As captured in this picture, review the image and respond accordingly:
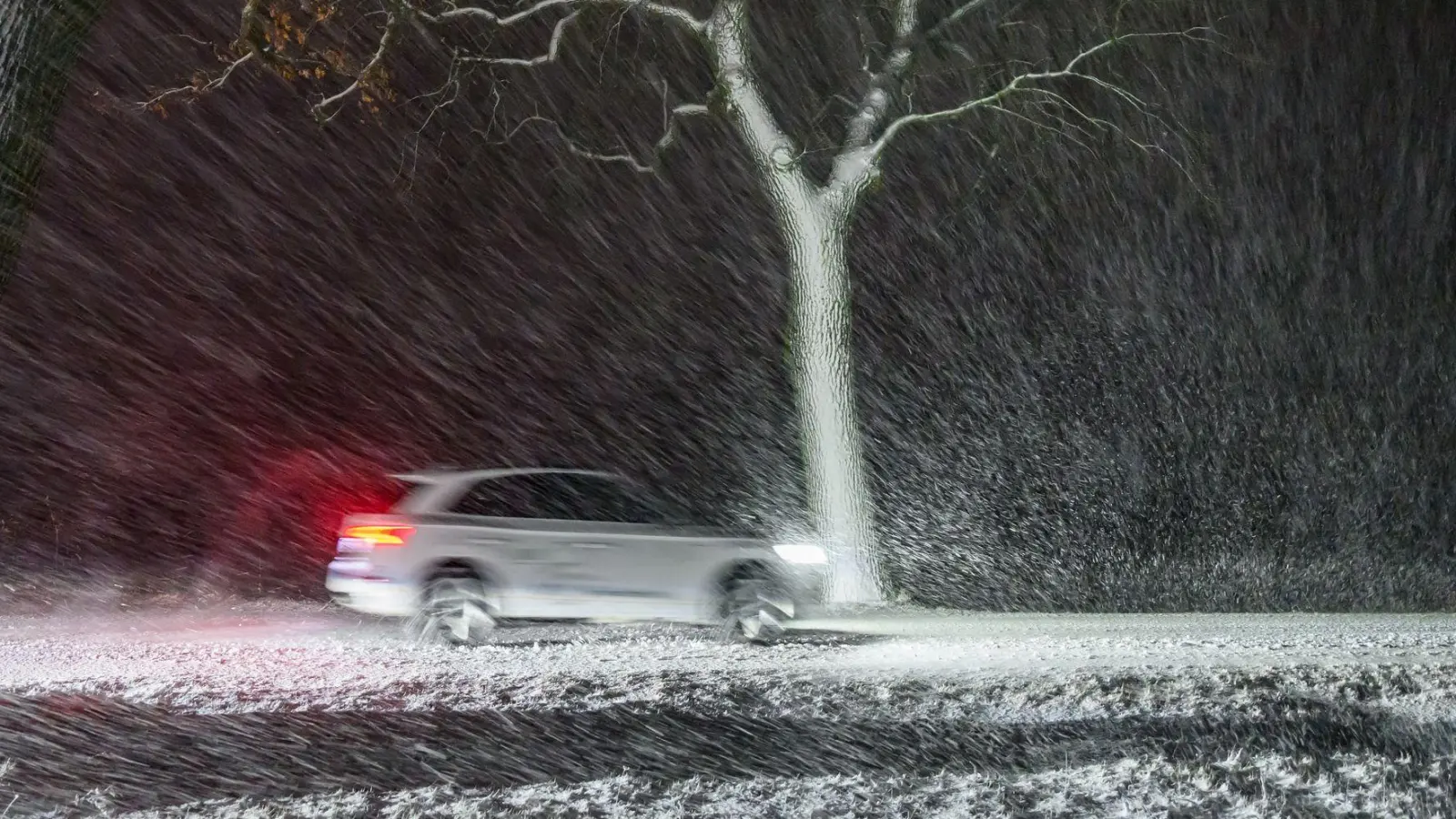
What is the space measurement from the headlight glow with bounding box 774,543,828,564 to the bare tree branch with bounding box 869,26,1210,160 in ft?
18.9

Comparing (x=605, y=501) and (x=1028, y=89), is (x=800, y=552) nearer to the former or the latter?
(x=605, y=501)

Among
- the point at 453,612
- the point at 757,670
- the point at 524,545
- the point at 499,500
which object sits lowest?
the point at 757,670

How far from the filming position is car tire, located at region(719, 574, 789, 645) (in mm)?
10062

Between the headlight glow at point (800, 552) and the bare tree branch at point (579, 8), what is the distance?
23.2 ft

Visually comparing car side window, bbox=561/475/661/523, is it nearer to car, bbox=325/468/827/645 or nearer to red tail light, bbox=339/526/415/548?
car, bbox=325/468/827/645

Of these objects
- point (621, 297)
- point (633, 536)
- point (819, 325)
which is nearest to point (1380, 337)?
point (819, 325)

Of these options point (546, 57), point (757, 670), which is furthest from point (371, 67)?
point (757, 670)

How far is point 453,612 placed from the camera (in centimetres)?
930

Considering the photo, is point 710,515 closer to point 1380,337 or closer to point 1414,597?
point 1414,597

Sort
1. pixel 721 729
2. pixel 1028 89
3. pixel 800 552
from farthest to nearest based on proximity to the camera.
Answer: pixel 1028 89
pixel 800 552
pixel 721 729

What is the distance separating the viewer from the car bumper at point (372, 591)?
360 inches

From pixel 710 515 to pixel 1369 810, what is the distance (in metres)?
13.1

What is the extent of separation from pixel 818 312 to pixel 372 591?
676 centimetres

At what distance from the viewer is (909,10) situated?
14742mm
